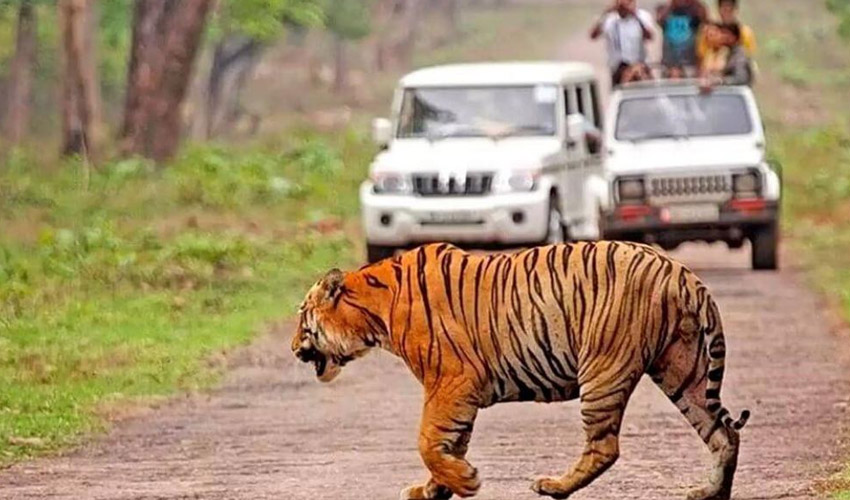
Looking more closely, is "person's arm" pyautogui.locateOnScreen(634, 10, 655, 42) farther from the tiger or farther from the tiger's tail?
the tiger's tail

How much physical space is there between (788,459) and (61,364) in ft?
17.5

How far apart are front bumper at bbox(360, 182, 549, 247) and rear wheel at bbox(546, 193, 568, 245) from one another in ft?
0.63

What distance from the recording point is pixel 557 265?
8.16 m

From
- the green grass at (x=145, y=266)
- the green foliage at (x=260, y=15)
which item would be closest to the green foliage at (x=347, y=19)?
the green foliage at (x=260, y=15)

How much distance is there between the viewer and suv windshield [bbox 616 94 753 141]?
19953 mm

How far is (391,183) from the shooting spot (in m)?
19.3

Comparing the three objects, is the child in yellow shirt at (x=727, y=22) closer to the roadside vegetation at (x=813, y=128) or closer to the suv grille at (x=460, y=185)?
the roadside vegetation at (x=813, y=128)

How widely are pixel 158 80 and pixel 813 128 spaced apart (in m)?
16.4

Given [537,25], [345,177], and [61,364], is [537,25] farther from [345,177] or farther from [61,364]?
[61,364]

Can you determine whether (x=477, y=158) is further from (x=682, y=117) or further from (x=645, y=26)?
(x=645, y=26)

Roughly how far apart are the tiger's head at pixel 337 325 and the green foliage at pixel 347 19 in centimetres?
4204

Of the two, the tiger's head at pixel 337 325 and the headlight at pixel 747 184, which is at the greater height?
the tiger's head at pixel 337 325

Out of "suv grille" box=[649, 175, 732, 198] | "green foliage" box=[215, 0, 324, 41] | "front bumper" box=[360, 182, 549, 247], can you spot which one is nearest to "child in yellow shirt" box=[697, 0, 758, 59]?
"suv grille" box=[649, 175, 732, 198]

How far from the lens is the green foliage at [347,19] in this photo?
5078 cm
